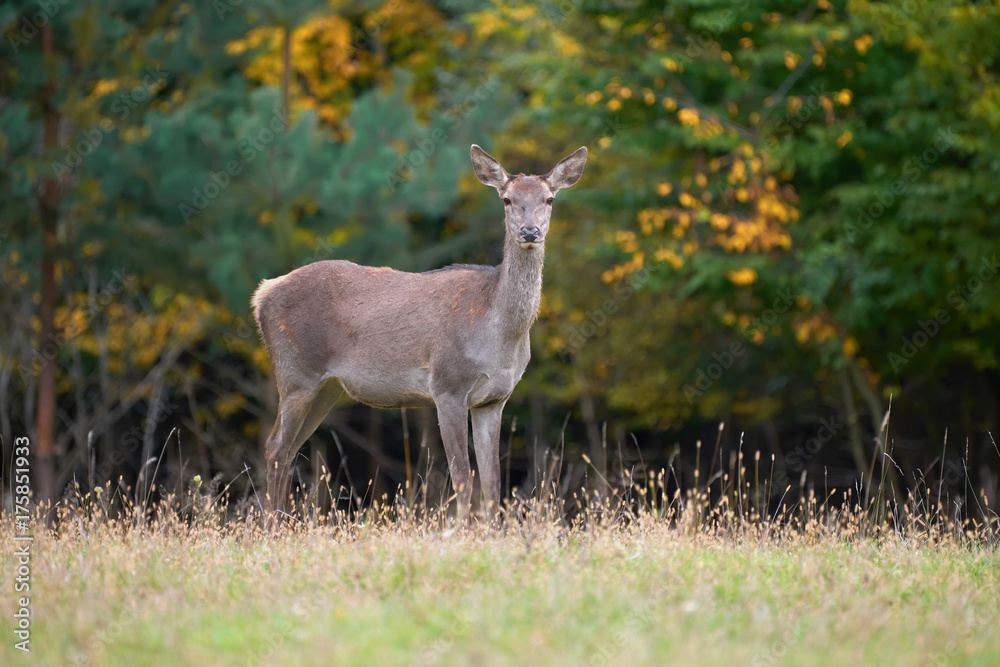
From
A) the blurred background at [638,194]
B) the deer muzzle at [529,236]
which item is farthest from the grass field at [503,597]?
the blurred background at [638,194]

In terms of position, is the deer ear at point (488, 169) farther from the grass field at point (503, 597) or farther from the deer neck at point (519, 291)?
the grass field at point (503, 597)

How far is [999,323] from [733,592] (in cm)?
970

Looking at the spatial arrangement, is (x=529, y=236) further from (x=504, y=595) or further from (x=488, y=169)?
(x=504, y=595)

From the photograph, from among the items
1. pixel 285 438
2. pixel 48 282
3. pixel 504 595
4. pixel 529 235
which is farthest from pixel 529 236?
pixel 48 282

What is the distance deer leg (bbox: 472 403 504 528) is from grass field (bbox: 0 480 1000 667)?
2.40ft

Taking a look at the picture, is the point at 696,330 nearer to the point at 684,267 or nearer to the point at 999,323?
the point at 684,267

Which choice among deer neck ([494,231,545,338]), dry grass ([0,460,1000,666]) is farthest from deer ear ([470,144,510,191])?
dry grass ([0,460,1000,666])

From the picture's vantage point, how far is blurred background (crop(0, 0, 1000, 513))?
1315 centimetres

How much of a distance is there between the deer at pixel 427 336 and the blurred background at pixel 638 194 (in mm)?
4199

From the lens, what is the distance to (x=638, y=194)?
15164mm

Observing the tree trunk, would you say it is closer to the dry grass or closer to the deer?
the deer

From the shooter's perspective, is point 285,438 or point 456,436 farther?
point 285,438

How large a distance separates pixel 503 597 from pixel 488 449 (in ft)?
8.83

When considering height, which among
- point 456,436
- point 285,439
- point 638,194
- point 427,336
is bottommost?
point 285,439
